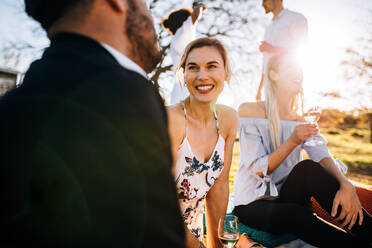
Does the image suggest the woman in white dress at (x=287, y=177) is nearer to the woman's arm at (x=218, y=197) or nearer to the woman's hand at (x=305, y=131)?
the woman's hand at (x=305, y=131)

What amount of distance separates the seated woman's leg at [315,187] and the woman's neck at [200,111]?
97 centimetres

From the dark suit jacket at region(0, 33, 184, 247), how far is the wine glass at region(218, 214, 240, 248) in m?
1.14

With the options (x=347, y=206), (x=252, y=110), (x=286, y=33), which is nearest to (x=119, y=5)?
(x=347, y=206)

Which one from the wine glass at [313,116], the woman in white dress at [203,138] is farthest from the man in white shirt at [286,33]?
the woman in white dress at [203,138]

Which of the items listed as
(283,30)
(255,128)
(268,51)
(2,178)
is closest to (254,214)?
(255,128)

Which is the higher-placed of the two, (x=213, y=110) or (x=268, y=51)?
(x=268, y=51)

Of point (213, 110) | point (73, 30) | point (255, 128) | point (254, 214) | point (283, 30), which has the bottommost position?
point (254, 214)

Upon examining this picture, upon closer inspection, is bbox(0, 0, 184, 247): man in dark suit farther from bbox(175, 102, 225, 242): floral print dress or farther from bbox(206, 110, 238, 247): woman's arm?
bbox(206, 110, 238, 247): woman's arm

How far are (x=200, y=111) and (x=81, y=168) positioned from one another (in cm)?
172

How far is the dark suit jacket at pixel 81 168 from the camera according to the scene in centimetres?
51

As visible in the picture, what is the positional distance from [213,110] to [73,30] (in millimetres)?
1642

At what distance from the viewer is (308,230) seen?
1.94 metres

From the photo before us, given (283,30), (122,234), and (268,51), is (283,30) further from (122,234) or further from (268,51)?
(122,234)

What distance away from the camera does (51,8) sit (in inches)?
33.3
